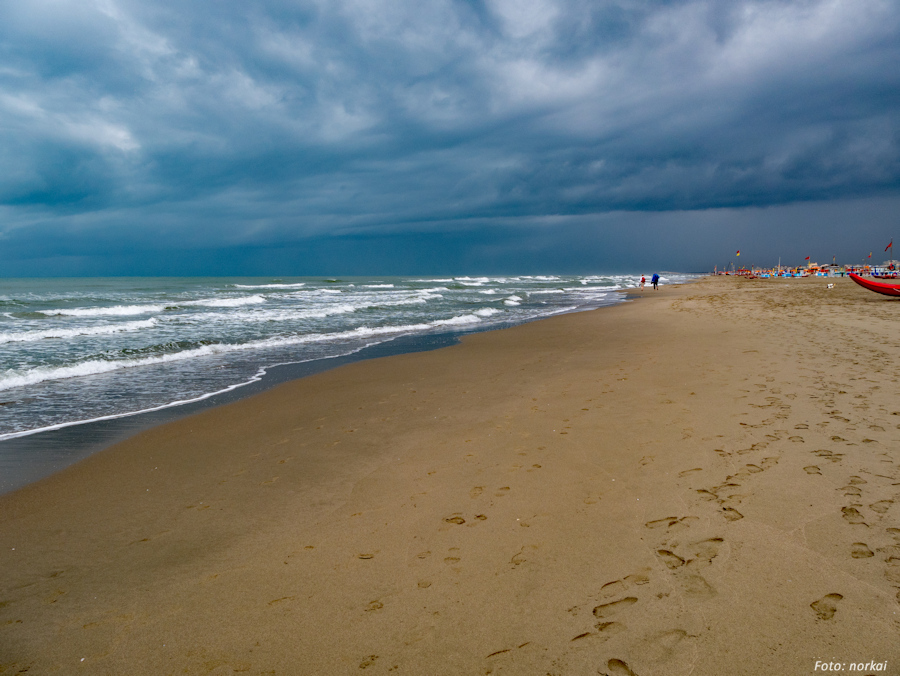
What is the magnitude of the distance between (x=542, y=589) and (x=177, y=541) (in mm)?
2635

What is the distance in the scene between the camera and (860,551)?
2.72 metres

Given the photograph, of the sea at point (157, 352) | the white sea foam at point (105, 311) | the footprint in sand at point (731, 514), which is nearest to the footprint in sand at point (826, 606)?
the footprint in sand at point (731, 514)

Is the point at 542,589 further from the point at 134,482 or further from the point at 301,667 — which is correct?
the point at 134,482

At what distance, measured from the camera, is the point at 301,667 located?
85.9 inches

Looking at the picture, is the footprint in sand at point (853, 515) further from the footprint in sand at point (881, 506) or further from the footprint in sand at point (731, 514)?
the footprint in sand at point (731, 514)

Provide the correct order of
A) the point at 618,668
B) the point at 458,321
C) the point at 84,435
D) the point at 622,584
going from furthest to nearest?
the point at 458,321 < the point at 84,435 < the point at 622,584 < the point at 618,668

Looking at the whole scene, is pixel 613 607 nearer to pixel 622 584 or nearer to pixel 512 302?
pixel 622 584

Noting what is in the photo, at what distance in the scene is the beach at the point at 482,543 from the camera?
7.35ft

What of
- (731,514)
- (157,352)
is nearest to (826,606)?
(731,514)

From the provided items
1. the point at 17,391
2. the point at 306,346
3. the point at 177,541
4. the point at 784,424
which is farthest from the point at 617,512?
the point at 306,346

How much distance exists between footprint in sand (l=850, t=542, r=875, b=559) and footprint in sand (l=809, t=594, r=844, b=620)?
47 centimetres

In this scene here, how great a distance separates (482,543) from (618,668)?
115cm

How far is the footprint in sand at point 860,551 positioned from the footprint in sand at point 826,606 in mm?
469

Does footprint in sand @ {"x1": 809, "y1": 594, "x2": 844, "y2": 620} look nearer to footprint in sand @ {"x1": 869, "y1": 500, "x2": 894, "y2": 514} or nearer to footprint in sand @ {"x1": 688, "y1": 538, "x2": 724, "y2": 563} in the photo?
footprint in sand @ {"x1": 688, "y1": 538, "x2": 724, "y2": 563}
